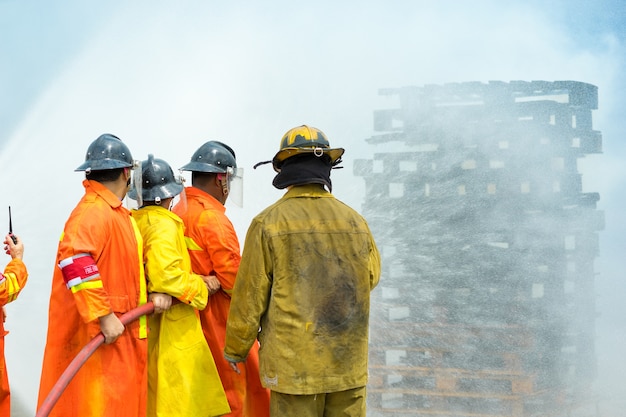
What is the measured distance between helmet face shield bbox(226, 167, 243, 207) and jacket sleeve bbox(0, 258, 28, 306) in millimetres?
1335

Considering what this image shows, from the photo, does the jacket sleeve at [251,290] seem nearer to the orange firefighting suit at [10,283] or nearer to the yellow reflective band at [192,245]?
the yellow reflective band at [192,245]

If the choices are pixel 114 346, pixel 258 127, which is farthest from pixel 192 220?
pixel 258 127

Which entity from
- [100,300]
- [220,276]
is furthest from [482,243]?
[100,300]

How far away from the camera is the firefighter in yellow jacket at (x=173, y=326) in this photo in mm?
3738

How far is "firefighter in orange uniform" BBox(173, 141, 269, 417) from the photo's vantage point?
4059 millimetres

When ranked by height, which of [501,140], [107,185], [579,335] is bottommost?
[579,335]

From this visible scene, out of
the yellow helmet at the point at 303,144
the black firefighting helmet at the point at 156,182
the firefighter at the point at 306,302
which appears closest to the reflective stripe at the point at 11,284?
the black firefighting helmet at the point at 156,182

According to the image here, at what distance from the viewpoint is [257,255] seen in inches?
122

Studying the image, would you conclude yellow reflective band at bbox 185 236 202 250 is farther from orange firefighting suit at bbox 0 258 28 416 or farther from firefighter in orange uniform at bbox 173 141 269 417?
orange firefighting suit at bbox 0 258 28 416

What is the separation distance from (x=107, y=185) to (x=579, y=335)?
591 centimetres

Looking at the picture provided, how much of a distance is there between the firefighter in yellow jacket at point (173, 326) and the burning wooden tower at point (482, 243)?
153 inches

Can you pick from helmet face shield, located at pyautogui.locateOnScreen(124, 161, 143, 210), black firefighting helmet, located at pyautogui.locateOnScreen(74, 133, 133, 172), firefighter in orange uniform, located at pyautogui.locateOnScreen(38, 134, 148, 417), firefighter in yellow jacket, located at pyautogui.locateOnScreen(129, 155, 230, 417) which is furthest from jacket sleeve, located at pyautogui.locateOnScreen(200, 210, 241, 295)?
black firefighting helmet, located at pyautogui.locateOnScreen(74, 133, 133, 172)

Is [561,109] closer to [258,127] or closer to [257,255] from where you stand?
[258,127]

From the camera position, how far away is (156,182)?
161 inches
